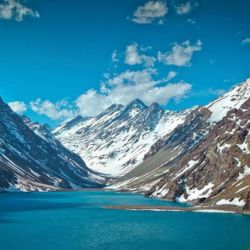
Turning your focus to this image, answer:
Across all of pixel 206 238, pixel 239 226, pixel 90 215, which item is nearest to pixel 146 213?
pixel 90 215

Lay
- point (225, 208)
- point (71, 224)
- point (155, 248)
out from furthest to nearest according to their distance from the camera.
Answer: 1. point (225, 208)
2. point (71, 224)
3. point (155, 248)

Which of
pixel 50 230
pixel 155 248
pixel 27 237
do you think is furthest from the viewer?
pixel 50 230

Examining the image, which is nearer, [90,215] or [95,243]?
[95,243]

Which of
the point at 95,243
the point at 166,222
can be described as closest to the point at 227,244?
the point at 95,243

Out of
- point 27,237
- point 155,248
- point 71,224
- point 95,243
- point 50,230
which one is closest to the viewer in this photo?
point 155,248

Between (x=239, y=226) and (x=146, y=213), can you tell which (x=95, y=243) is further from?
(x=146, y=213)

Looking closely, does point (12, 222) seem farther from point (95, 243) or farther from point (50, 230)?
point (95, 243)
